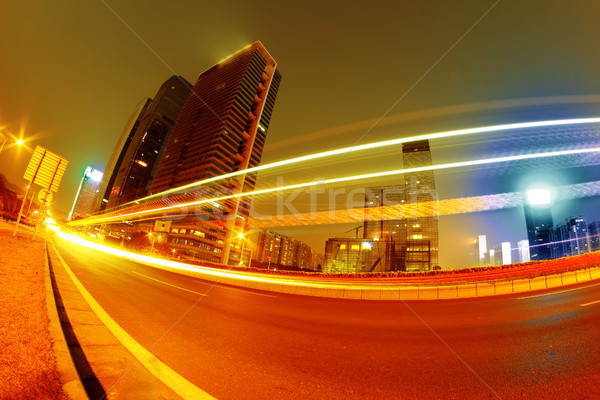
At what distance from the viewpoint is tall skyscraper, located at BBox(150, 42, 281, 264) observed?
10300 cm

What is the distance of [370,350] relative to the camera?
4.45m

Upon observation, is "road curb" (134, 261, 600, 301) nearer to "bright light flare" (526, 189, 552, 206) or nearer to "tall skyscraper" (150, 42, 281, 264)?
"bright light flare" (526, 189, 552, 206)

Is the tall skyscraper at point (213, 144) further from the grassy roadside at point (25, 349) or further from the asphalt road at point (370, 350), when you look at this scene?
the grassy roadside at point (25, 349)

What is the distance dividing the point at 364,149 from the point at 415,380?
16.0m

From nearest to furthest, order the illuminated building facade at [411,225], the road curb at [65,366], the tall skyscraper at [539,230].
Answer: the road curb at [65,366] → the illuminated building facade at [411,225] → the tall skyscraper at [539,230]

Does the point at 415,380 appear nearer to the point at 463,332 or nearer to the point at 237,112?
the point at 463,332

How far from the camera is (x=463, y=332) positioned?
552 cm

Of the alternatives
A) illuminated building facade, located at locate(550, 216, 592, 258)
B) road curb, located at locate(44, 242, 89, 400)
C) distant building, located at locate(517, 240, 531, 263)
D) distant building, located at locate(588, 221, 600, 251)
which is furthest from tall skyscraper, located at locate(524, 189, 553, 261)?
road curb, located at locate(44, 242, 89, 400)

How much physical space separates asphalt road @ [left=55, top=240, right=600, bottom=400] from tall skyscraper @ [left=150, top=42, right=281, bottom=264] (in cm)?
7857

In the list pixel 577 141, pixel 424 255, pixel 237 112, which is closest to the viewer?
pixel 577 141

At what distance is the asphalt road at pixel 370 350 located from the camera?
2953mm

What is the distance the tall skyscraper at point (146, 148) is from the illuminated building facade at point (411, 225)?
152 m

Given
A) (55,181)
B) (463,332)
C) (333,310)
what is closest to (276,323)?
(333,310)

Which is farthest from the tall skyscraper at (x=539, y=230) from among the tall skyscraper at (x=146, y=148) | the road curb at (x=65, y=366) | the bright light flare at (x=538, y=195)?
the tall skyscraper at (x=146, y=148)
